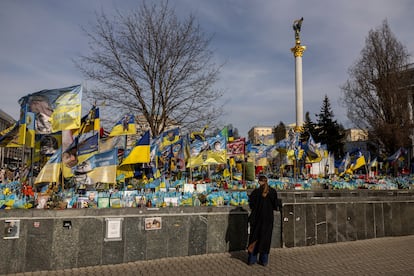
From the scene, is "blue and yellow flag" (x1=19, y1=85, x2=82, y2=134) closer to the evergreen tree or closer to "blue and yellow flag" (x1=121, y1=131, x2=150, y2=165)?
"blue and yellow flag" (x1=121, y1=131, x2=150, y2=165)

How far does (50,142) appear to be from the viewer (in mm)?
10258

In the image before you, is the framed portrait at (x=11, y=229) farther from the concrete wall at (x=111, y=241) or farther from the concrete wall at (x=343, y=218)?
the concrete wall at (x=343, y=218)

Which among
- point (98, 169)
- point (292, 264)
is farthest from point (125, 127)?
point (292, 264)

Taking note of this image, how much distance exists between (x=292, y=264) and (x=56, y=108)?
5.96 metres

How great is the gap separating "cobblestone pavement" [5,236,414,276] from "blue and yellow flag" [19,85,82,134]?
3.25m

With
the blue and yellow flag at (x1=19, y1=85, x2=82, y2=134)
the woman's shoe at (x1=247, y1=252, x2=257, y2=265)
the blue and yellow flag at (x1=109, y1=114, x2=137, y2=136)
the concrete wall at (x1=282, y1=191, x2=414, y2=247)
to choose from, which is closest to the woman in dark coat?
the woman's shoe at (x1=247, y1=252, x2=257, y2=265)

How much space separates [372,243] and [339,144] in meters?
52.0

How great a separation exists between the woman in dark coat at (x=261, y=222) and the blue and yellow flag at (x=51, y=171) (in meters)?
4.19

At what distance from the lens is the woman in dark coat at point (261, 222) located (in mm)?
7039

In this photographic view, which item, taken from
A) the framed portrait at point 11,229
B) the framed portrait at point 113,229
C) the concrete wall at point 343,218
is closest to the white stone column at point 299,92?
the concrete wall at point 343,218

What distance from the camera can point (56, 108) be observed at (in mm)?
8094

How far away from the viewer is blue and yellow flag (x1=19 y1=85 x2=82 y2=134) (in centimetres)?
808

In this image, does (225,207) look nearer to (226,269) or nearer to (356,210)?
(226,269)

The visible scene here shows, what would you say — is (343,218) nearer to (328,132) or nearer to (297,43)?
(297,43)
